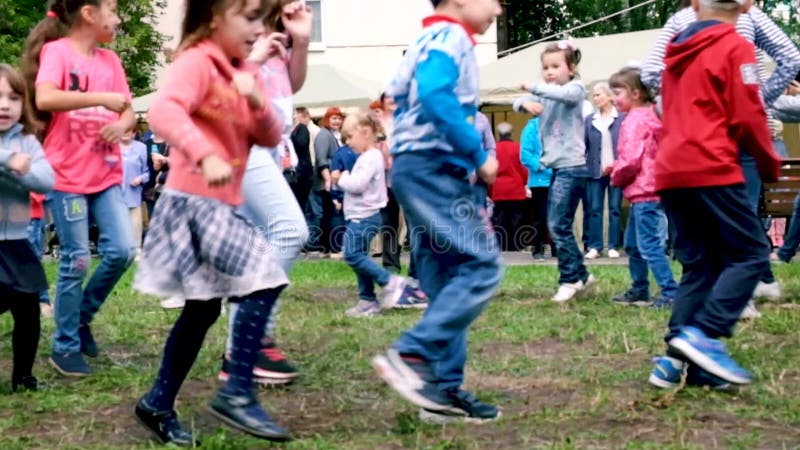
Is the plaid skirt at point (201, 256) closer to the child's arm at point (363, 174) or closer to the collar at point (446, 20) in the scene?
the collar at point (446, 20)

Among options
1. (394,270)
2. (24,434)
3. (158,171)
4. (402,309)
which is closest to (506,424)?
(24,434)

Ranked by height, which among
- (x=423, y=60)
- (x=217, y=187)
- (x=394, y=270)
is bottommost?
(x=394, y=270)

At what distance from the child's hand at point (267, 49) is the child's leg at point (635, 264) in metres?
4.31

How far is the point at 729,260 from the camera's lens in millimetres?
5695

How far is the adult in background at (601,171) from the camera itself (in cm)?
1562

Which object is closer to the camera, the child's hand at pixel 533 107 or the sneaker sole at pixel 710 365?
the sneaker sole at pixel 710 365

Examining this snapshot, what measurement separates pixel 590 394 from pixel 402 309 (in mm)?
4443

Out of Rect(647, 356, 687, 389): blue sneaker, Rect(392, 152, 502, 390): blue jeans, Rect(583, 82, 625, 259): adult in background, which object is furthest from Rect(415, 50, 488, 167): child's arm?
Rect(583, 82, 625, 259): adult in background

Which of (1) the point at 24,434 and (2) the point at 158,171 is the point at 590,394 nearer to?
(1) the point at 24,434

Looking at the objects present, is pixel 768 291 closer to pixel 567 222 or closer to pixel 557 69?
pixel 567 222

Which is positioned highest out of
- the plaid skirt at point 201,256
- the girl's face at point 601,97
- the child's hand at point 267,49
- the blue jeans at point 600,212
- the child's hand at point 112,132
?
the child's hand at point 267,49

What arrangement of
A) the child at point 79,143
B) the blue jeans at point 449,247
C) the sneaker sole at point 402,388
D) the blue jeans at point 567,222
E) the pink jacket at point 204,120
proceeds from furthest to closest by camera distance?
the blue jeans at point 567,222 → the child at point 79,143 → the blue jeans at point 449,247 → the sneaker sole at point 402,388 → the pink jacket at point 204,120

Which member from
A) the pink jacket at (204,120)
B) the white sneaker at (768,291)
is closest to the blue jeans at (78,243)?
the pink jacket at (204,120)

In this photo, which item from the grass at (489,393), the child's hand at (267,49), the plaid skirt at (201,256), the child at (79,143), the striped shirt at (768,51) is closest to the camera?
the plaid skirt at (201,256)
